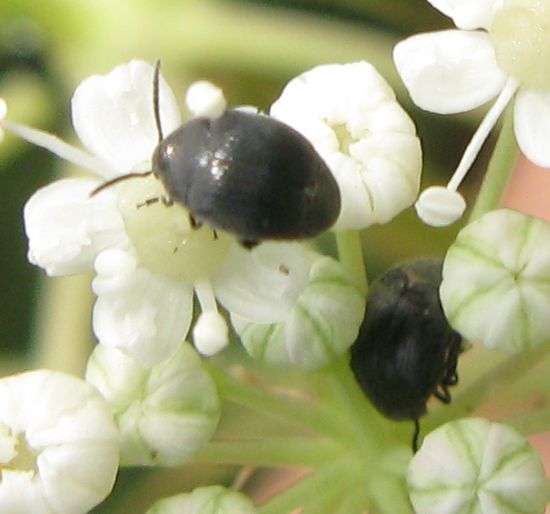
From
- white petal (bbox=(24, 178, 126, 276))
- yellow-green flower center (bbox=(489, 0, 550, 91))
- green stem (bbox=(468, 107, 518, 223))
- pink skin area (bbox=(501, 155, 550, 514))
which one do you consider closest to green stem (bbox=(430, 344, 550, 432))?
green stem (bbox=(468, 107, 518, 223))

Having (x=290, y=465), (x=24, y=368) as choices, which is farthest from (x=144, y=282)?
(x=24, y=368)

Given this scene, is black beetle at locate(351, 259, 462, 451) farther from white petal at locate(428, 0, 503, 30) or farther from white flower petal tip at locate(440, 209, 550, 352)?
white petal at locate(428, 0, 503, 30)

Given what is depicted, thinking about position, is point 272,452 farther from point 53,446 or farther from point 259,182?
point 259,182

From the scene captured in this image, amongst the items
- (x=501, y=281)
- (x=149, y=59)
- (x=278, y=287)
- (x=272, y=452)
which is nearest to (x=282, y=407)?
(x=272, y=452)

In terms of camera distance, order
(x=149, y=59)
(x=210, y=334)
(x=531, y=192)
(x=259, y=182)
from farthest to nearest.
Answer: (x=531, y=192) → (x=149, y=59) → (x=210, y=334) → (x=259, y=182)

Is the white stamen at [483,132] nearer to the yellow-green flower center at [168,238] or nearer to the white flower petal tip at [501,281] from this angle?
the white flower petal tip at [501,281]
